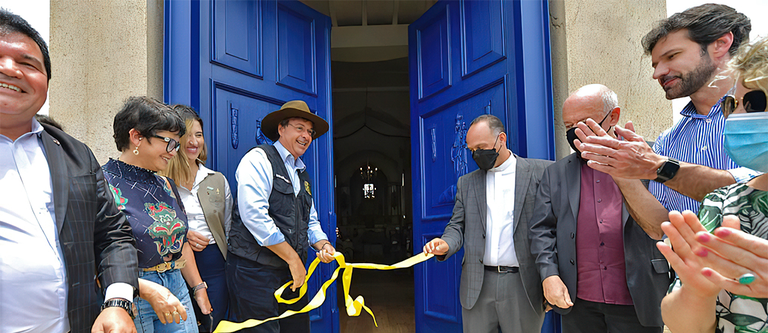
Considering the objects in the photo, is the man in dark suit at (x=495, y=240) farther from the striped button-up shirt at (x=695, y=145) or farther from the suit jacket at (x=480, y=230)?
the striped button-up shirt at (x=695, y=145)

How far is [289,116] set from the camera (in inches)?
118

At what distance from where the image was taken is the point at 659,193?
204 cm

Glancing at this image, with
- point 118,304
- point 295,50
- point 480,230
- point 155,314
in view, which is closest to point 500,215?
point 480,230

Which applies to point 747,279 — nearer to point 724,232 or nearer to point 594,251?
point 724,232

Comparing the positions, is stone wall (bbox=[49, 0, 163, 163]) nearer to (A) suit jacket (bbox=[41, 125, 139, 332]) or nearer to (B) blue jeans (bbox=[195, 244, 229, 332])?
(B) blue jeans (bbox=[195, 244, 229, 332])

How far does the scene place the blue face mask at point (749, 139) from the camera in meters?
1.03

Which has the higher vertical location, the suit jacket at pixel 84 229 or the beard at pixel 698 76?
the beard at pixel 698 76

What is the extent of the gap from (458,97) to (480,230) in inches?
50.9

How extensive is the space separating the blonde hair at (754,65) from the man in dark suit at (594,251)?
→ 113 centimetres

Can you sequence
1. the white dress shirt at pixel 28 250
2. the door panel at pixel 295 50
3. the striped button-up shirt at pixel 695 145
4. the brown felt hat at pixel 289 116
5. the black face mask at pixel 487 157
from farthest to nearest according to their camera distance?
the door panel at pixel 295 50
the brown felt hat at pixel 289 116
the black face mask at pixel 487 157
the striped button-up shirt at pixel 695 145
the white dress shirt at pixel 28 250

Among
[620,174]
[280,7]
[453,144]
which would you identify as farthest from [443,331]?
[280,7]

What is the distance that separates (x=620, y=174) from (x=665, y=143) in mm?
705

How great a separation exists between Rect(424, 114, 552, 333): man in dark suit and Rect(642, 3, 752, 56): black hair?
1136mm

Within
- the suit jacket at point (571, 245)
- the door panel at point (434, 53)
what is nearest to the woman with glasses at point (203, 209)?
the suit jacket at point (571, 245)
